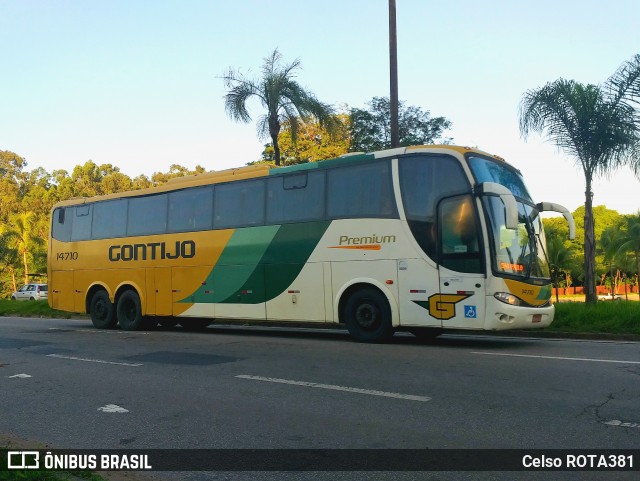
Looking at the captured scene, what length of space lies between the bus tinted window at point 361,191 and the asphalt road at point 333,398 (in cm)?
264

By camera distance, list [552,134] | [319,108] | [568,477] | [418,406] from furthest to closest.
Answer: [319,108] < [552,134] < [418,406] < [568,477]

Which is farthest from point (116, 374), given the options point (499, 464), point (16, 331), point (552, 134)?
point (552, 134)

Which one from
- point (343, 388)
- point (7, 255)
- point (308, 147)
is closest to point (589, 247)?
point (343, 388)

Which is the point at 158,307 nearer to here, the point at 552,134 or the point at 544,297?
the point at 544,297

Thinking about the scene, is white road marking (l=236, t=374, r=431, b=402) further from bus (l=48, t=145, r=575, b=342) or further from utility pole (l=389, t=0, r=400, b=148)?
utility pole (l=389, t=0, r=400, b=148)

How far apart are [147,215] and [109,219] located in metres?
1.72

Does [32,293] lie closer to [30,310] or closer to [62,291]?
[30,310]

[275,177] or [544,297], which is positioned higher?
[275,177]

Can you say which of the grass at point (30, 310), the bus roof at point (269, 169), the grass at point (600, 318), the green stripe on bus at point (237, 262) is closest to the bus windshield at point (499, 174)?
the bus roof at point (269, 169)

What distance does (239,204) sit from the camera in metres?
14.1

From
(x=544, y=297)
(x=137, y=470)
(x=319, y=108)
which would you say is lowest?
(x=137, y=470)

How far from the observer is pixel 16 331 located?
647 inches

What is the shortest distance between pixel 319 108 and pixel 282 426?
17.2 m

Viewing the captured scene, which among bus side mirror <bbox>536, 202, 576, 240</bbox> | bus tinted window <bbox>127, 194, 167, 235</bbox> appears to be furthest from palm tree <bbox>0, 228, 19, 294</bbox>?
bus side mirror <bbox>536, 202, 576, 240</bbox>
